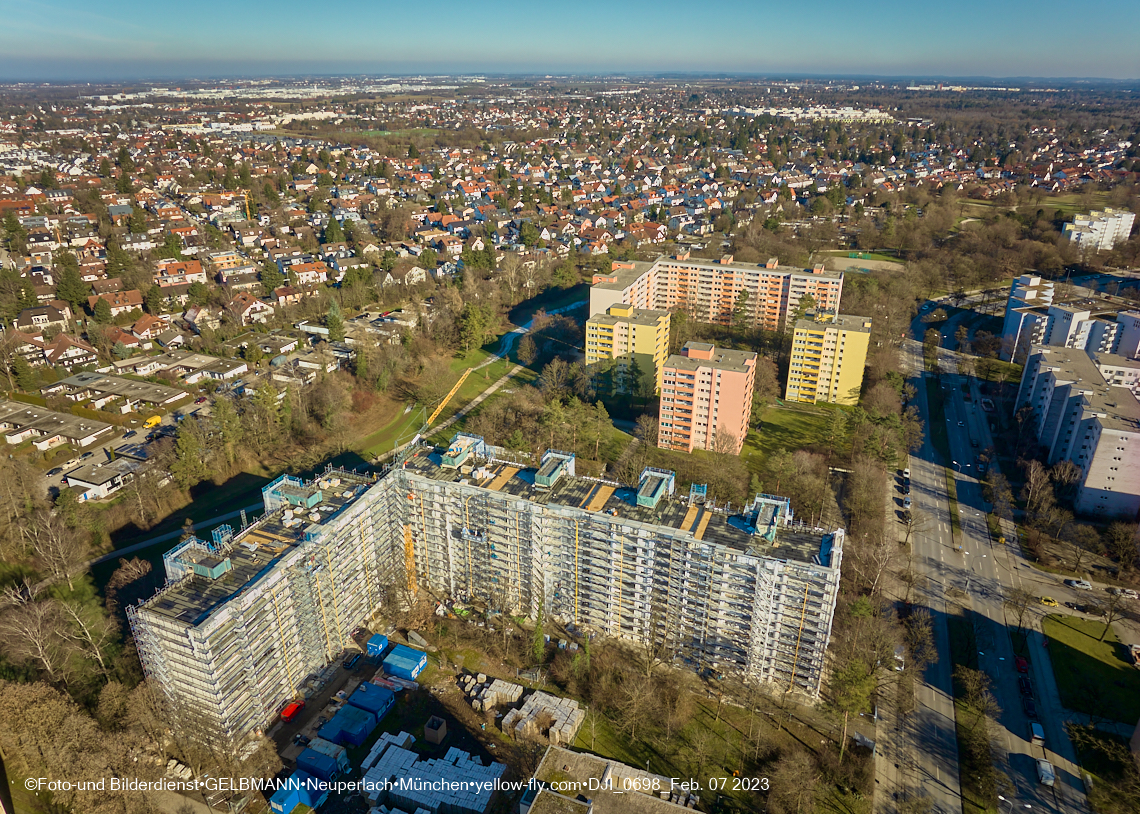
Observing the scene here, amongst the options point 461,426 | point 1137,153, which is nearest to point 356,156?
point 461,426

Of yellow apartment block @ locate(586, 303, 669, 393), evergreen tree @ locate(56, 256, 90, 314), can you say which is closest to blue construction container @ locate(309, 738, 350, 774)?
yellow apartment block @ locate(586, 303, 669, 393)

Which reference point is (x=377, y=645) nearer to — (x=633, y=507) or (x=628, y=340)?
(x=633, y=507)

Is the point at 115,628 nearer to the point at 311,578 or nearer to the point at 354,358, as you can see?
the point at 311,578

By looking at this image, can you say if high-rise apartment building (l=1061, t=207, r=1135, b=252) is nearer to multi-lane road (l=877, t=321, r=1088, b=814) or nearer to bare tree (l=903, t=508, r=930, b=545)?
multi-lane road (l=877, t=321, r=1088, b=814)

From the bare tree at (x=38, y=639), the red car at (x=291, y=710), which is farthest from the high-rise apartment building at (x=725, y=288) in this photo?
the bare tree at (x=38, y=639)

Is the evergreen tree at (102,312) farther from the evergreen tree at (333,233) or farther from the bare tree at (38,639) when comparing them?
the bare tree at (38,639)

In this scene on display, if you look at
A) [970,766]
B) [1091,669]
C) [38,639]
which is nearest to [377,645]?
[38,639]
